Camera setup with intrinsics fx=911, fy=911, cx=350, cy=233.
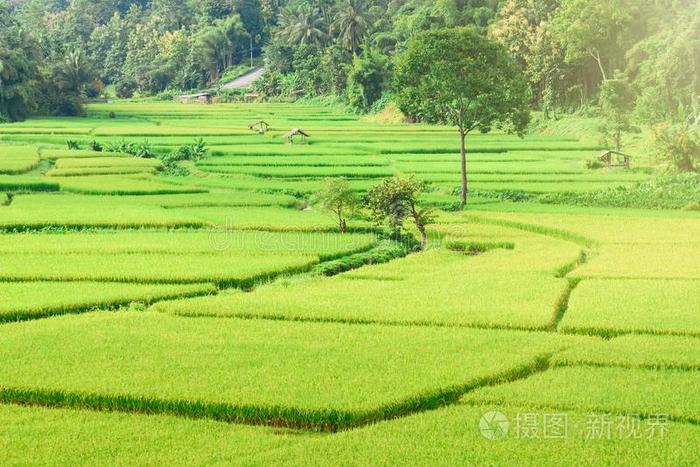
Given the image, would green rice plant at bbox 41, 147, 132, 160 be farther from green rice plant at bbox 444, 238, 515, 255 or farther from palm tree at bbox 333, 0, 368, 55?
palm tree at bbox 333, 0, 368, 55

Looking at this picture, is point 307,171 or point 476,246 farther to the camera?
point 307,171

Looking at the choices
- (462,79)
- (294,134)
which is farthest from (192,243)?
(294,134)

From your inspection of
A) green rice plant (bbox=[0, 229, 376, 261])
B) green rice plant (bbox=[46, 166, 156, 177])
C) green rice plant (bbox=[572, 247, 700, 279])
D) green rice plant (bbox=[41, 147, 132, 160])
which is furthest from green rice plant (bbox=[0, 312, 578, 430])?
green rice plant (bbox=[41, 147, 132, 160])

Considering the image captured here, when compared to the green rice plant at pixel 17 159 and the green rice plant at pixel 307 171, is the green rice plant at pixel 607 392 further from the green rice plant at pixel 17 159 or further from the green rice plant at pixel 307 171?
the green rice plant at pixel 17 159

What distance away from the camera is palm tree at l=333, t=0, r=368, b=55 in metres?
75.3

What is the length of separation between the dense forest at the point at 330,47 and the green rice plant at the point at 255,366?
2863cm

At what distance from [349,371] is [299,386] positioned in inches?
34.5

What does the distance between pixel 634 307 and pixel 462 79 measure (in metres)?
14.1

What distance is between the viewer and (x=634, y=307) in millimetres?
14383

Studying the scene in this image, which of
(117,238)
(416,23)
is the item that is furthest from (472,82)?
(416,23)

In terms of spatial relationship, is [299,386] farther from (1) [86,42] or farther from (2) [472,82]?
(1) [86,42]

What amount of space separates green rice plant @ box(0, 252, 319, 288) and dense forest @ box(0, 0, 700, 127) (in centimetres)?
2467

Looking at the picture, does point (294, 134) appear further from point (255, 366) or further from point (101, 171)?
point (255, 366)

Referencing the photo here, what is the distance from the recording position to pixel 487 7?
62281 mm
